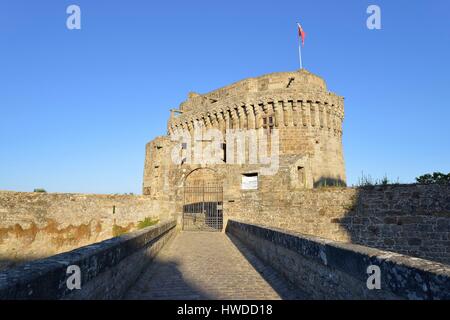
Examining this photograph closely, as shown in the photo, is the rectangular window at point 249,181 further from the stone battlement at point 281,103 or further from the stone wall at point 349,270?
the stone battlement at point 281,103

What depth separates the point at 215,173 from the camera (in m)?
15.6

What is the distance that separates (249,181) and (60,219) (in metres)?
9.84

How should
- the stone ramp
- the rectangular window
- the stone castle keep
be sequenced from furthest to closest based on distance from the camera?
the stone castle keep, the rectangular window, the stone ramp

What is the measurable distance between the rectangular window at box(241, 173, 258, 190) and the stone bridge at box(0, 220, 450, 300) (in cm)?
629

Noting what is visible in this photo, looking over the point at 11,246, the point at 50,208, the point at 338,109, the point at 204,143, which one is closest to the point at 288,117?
the point at 338,109

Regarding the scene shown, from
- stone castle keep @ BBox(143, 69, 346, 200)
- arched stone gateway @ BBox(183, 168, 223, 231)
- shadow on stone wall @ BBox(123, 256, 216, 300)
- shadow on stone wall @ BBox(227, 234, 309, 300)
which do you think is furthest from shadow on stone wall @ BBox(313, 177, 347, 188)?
shadow on stone wall @ BBox(123, 256, 216, 300)

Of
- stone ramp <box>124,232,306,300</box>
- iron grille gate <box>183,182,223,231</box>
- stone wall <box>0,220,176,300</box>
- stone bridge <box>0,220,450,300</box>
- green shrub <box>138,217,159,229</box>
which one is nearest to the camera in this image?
stone wall <box>0,220,176,300</box>

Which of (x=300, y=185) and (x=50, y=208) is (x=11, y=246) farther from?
(x=300, y=185)

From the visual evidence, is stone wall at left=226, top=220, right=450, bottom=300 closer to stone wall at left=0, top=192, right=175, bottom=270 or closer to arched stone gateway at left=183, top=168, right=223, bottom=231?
arched stone gateway at left=183, top=168, right=223, bottom=231

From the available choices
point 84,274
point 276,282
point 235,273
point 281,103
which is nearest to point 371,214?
point 235,273

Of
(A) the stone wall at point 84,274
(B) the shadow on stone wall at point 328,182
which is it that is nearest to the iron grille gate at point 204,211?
(B) the shadow on stone wall at point 328,182

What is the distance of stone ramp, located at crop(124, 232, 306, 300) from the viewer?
462 centimetres

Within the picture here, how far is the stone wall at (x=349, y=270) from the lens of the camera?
2.21m
